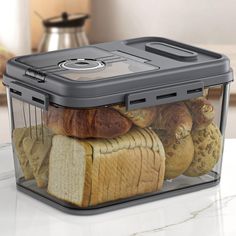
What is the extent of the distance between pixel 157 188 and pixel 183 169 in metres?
0.05

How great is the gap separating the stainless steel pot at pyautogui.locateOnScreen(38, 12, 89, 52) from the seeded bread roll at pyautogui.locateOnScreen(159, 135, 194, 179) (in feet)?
5.84

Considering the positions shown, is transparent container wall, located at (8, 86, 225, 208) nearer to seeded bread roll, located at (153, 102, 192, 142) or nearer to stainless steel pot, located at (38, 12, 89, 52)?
seeded bread roll, located at (153, 102, 192, 142)

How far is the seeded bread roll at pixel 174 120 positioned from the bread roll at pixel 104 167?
2 cm

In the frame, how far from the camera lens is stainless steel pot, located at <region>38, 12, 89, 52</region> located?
115 inches

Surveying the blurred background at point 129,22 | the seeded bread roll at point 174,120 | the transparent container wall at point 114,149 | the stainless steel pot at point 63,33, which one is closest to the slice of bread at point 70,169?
the transparent container wall at point 114,149

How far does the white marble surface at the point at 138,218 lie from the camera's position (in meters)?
1.08

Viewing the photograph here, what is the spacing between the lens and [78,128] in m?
1.08

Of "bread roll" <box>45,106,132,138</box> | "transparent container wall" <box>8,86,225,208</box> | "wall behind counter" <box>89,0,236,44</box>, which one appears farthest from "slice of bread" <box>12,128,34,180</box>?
"wall behind counter" <box>89,0,236,44</box>

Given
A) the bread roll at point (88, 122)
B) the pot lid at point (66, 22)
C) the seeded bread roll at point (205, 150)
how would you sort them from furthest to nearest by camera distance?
1. the pot lid at point (66, 22)
2. the seeded bread roll at point (205, 150)
3. the bread roll at point (88, 122)

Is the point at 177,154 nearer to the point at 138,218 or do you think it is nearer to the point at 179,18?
the point at 138,218

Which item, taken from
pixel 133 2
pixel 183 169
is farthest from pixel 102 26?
pixel 183 169

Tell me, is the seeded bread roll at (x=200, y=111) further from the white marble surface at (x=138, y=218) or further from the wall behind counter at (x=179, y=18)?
the wall behind counter at (x=179, y=18)

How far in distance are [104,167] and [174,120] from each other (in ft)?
0.39

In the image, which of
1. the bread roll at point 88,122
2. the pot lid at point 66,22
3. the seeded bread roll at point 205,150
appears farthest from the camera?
the pot lid at point 66,22
